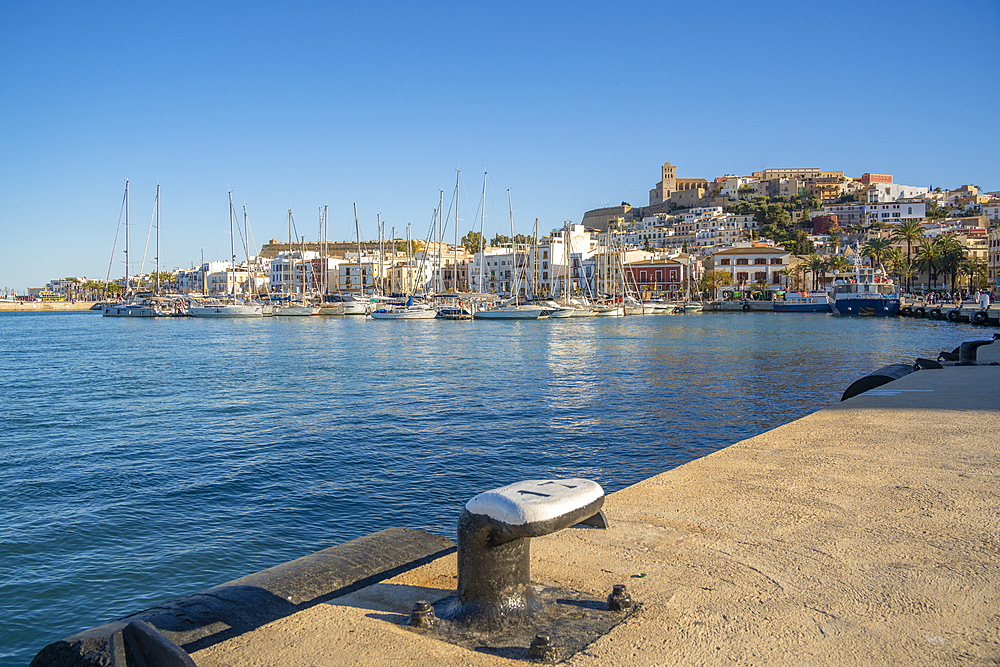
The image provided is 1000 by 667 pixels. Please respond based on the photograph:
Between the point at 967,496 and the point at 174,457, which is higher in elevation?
the point at 967,496

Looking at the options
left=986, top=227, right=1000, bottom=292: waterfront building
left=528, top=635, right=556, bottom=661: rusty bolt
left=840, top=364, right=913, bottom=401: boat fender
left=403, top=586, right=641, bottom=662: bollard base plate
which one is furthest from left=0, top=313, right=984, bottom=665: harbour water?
left=986, top=227, right=1000, bottom=292: waterfront building

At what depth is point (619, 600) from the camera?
146 inches

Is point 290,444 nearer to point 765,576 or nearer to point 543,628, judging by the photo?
point 543,628

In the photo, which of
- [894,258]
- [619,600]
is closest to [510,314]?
[894,258]

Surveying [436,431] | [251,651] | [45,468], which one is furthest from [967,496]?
[45,468]

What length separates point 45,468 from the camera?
12.4 m

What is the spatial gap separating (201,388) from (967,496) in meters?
22.7

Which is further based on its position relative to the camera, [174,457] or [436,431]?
[436,431]

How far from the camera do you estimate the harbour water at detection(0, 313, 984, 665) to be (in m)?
7.80

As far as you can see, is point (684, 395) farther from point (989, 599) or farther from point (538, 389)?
point (989, 599)

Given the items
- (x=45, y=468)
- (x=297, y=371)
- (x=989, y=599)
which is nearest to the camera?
(x=989, y=599)

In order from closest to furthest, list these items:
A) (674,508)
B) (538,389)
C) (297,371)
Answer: (674,508) < (538,389) < (297,371)

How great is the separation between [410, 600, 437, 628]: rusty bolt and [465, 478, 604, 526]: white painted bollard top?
58 centimetres

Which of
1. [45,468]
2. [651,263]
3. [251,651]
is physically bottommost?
[45,468]
